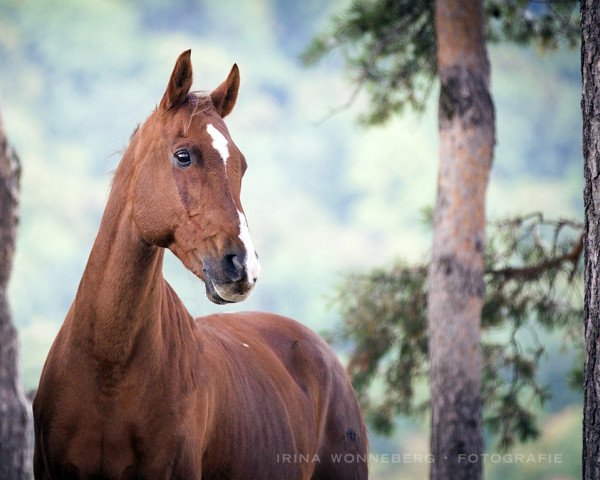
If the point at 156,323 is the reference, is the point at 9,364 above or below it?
below

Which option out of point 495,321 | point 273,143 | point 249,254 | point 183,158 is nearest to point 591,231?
point 249,254

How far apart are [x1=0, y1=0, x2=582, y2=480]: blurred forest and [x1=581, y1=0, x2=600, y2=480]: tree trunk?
20.2 metres

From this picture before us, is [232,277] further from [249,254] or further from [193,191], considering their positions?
[193,191]

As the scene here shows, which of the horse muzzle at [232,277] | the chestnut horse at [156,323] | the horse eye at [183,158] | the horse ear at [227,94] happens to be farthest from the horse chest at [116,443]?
the horse ear at [227,94]

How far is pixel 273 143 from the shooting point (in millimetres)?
33031

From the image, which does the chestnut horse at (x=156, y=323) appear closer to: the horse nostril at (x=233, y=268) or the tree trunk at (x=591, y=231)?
the horse nostril at (x=233, y=268)

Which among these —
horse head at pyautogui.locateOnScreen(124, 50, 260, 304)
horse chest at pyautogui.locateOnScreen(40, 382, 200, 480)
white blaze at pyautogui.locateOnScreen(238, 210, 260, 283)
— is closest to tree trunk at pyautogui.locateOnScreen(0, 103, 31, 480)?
horse chest at pyautogui.locateOnScreen(40, 382, 200, 480)

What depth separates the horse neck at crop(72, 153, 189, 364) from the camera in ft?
11.3

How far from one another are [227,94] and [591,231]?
1824 millimetres

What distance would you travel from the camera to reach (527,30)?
8.29 metres

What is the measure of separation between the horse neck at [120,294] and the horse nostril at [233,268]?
0.54m

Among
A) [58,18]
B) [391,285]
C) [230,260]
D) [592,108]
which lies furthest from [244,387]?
[58,18]

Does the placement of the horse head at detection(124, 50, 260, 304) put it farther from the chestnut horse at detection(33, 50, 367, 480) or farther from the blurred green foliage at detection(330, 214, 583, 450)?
the blurred green foliage at detection(330, 214, 583, 450)

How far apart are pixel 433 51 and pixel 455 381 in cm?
353
